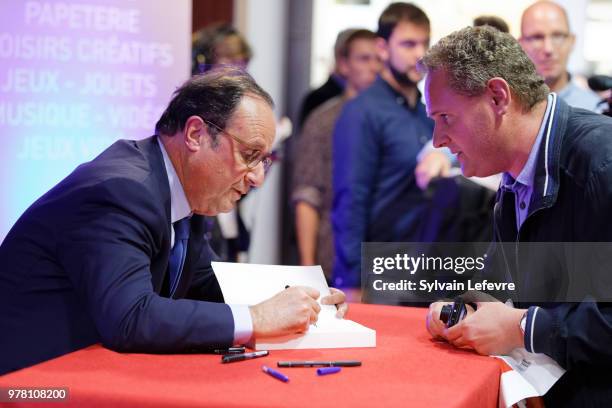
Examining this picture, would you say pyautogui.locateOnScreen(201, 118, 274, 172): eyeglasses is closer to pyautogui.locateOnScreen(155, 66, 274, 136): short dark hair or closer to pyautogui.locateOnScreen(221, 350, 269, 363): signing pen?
pyautogui.locateOnScreen(155, 66, 274, 136): short dark hair

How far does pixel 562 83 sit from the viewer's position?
13.2 ft

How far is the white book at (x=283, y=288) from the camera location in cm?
198

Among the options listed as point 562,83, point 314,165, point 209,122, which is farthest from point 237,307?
point 314,165

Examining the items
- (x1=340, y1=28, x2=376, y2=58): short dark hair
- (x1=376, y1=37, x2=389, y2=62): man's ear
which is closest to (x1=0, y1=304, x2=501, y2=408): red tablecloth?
(x1=376, y1=37, x2=389, y2=62): man's ear

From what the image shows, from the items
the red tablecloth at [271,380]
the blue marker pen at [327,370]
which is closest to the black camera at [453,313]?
the red tablecloth at [271,380]

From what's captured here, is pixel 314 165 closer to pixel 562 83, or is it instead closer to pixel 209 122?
pixel 562 83

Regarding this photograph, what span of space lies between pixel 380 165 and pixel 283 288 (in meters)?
2.07

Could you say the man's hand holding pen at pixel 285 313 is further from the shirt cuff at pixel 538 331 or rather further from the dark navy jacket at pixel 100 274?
the shirt cuff at pixel 538 331

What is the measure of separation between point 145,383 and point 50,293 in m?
0.51

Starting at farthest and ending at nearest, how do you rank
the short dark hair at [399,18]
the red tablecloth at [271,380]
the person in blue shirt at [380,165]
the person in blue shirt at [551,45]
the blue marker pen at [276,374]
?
the short dark hair at [399,18], the person in blue shirt at [380,165], the person in blue shirt at [551,45], the blue marker pen at [276,374], the red tablecloth at [271,380]

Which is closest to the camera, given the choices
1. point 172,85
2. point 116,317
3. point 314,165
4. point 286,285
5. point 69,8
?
point 116,317

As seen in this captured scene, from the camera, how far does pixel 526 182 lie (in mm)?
2240

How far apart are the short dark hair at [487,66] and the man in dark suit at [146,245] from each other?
51 centimetres

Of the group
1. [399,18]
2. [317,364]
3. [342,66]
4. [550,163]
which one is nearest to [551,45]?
[399,18]
